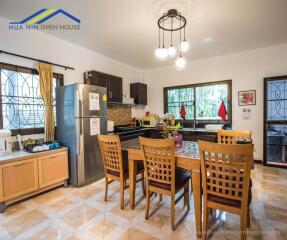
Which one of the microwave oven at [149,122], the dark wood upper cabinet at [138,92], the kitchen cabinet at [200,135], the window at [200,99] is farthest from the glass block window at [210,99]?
the dark wood upper cabinet at [138,92]

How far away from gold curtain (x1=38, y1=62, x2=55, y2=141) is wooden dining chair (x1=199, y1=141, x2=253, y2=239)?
107 inches

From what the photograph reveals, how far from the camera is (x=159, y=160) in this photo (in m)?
1.88

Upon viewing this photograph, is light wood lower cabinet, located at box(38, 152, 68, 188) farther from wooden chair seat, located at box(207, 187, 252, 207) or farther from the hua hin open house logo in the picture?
wooden chair seat, located at box(207, 187, 252, 207)

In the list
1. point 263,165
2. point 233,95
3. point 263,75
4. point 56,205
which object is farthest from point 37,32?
point 263,165

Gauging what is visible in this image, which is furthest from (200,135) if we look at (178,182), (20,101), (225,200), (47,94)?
(20,101)

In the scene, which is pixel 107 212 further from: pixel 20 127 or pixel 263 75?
pixel 263 75

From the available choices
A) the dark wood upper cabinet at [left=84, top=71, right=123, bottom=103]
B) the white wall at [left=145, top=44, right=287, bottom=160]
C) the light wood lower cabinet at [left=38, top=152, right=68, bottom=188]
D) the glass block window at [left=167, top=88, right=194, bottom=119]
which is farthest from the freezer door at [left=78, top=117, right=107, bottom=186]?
the white wall at [left=145, top=44, right=287, bottom=160]

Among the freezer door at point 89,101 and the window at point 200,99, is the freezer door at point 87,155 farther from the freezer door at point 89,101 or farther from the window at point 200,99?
the window at point 200,99

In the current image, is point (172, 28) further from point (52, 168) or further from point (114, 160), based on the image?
point (52, 168)

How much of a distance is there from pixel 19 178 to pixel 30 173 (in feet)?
0.48

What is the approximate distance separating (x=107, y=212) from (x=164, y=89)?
406cm

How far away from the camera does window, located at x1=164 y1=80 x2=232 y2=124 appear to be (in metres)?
4.56

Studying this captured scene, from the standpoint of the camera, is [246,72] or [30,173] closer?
[30,173]

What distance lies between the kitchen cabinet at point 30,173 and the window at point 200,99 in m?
3.47
